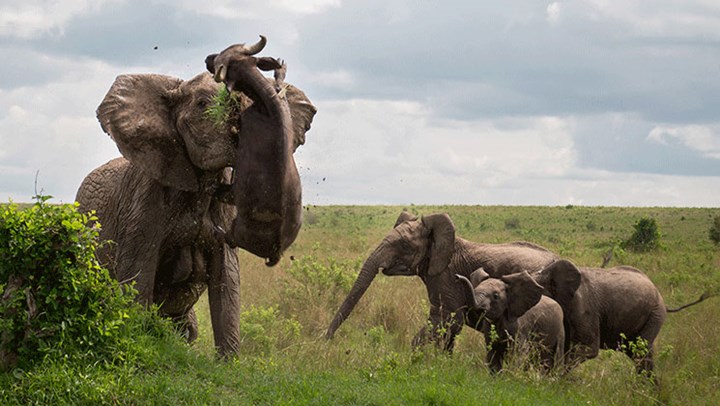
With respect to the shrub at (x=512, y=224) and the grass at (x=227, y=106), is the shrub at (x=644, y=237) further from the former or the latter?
the grass at (x=227, y=106)

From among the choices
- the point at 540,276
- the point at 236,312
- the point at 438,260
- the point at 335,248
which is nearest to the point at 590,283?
the point at 540,276

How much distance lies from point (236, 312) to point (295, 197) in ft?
8.14

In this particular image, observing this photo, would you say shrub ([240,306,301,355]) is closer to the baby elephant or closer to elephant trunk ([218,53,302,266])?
the baby elephant

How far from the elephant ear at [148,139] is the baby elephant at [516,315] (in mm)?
3582

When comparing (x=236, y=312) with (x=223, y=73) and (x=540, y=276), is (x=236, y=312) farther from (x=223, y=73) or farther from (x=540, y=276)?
(x=540, y=276)

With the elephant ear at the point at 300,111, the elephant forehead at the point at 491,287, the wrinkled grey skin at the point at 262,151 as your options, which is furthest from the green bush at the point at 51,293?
the elephant forehead at the point at 491,287

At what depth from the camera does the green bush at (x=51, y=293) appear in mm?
8273

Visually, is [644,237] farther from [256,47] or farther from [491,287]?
[256,47]

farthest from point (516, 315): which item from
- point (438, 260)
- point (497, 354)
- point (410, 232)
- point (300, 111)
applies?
point (300, 111)

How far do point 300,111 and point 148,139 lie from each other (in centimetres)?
137

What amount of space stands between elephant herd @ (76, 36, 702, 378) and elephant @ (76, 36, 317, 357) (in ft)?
0.04

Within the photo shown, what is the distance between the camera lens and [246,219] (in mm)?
7695

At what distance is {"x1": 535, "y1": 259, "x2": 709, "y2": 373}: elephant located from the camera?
1212 cm

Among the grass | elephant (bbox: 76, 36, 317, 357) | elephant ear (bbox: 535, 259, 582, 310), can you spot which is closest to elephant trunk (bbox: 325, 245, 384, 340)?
elephant ear (bbox: 535, 259, 582, 310)
